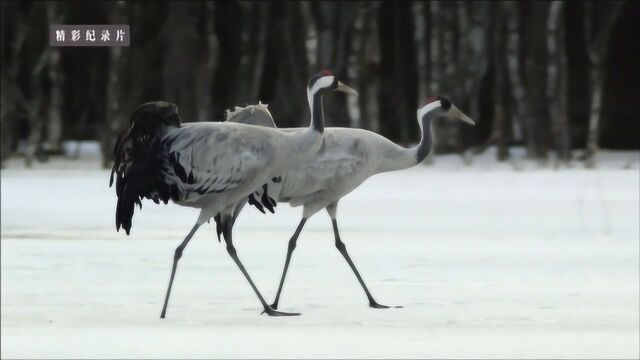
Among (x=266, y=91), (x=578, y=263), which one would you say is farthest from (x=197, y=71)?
(x=578, y=263)

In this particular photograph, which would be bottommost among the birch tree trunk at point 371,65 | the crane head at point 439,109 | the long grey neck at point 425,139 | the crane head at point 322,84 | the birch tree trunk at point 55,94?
the birch tree trunk at point 55,94

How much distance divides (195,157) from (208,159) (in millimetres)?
37

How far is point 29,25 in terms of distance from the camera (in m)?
21.5

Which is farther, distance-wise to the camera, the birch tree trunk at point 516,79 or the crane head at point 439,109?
the birch tree trunk at point 516,79

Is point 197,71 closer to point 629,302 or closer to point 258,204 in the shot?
point 629,302

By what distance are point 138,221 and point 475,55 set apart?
9535 millimetres

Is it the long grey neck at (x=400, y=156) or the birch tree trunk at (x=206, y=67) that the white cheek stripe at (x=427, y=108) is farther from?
the birch tree trunk at (x=206, y=67)

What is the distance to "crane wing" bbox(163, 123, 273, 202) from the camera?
15.5ft

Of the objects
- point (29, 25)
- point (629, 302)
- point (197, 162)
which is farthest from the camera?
point (29, 25)

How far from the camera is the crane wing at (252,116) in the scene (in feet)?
16.7

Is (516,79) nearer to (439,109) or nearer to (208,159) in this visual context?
(439,109)

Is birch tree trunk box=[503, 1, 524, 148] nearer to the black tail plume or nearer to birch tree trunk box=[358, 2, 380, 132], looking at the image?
birch tree trunk box=[358, 2, 380, 132]

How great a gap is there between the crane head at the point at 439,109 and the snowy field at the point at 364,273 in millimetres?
1400

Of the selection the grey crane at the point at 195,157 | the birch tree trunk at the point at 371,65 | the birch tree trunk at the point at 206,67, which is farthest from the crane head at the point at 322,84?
the birch tree trunk at the point at 206,67
